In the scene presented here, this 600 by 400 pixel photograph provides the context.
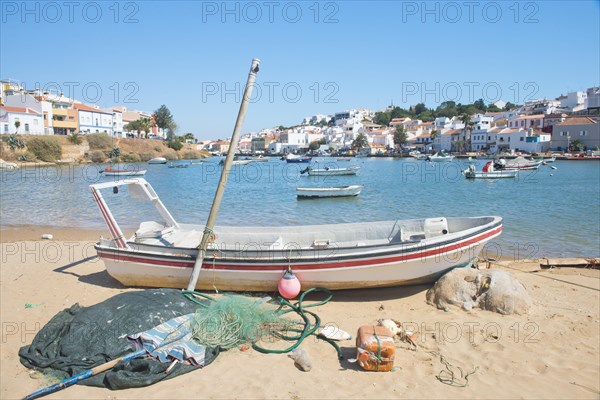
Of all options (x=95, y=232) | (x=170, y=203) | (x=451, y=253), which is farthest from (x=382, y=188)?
(x=451, y=253)

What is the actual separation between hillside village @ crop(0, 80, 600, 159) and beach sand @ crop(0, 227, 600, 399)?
73135 millimetres

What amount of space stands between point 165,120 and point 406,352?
383ft

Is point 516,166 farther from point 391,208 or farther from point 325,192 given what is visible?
point 391,208

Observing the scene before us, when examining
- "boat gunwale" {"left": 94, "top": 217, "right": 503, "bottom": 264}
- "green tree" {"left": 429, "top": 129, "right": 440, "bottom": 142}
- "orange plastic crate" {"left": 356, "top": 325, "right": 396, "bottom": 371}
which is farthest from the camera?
"green tree" {"left": 429, "top": 129, "right": 440, "bottom": 142}

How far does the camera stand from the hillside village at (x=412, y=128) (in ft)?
249

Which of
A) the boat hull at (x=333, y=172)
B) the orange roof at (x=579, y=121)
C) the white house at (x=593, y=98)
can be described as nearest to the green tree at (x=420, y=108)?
the white house at (x=593, y=98)

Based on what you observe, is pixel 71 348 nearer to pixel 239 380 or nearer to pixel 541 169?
pixel 239 380

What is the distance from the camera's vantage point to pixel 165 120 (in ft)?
376

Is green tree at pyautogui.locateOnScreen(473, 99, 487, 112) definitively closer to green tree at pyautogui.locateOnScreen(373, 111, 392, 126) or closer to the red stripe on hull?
green tree at pyautogui.locateOnScreen(373, 111, 392, 126)

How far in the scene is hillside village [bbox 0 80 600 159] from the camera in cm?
7581

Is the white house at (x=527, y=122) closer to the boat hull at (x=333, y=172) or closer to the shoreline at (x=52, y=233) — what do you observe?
the boat hull at (x=333, y=172)

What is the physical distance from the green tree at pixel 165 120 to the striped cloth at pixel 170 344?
11326cm

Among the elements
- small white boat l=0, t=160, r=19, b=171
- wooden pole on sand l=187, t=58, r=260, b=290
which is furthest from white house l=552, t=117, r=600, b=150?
wooden pole on sand l=187, t=58, r=260, b=290

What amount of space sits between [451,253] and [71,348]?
6566 millimetres
